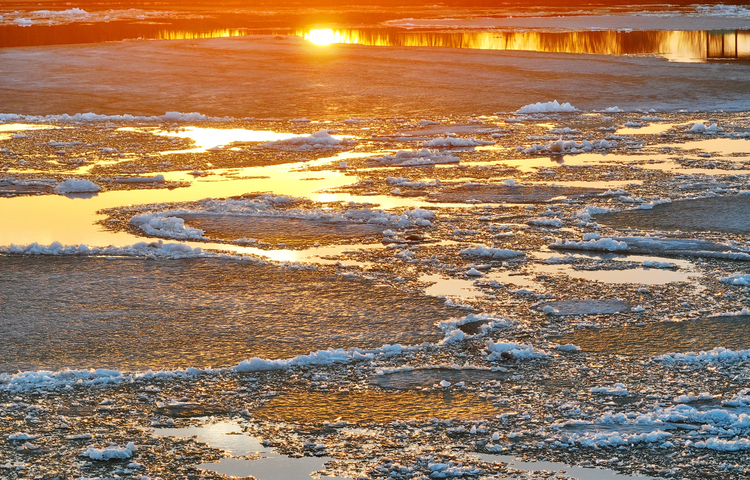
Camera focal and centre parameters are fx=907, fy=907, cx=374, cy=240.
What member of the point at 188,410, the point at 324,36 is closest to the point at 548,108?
the point at 188,410

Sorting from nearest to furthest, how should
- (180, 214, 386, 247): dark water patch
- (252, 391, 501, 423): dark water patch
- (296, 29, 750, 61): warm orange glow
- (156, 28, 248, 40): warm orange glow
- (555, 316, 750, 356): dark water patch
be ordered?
(252, 391, 501, 423): dark water patch → (555, 316, 750, 356): dark water patch → (180, 214, 386, 247): dark water patch → (296, 29, 750, 61): warm orange glow → (156, 28, 248, 40): warm orange glow

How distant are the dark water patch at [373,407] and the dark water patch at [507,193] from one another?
438cm

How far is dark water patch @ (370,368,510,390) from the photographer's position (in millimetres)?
4488

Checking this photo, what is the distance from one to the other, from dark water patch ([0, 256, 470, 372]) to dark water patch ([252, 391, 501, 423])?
60 cm

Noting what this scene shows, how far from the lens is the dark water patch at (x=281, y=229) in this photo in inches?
286

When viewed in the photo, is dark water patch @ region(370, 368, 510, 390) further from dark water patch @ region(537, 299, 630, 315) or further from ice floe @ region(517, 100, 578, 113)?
ice floe @ region(517, 100, 578, 113)

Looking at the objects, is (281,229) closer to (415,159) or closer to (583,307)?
(583,307)

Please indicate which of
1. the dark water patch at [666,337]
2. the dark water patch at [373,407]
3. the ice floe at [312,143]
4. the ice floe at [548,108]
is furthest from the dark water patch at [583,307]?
the ice floe at [548,108]

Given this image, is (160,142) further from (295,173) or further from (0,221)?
(0,221)

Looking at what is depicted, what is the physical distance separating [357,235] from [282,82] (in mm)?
11468

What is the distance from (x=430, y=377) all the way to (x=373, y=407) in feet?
1.50

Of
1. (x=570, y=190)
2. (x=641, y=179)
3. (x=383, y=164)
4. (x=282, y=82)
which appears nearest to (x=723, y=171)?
(x=641, y=179)

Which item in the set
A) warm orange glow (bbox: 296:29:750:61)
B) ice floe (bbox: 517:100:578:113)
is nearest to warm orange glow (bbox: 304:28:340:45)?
warm orange glow (bbox: 296:29:750:61)

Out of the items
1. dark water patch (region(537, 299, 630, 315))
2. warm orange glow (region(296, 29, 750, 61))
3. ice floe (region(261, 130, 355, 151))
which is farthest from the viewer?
warm orange glow (region(296, 29, 750, 61))
